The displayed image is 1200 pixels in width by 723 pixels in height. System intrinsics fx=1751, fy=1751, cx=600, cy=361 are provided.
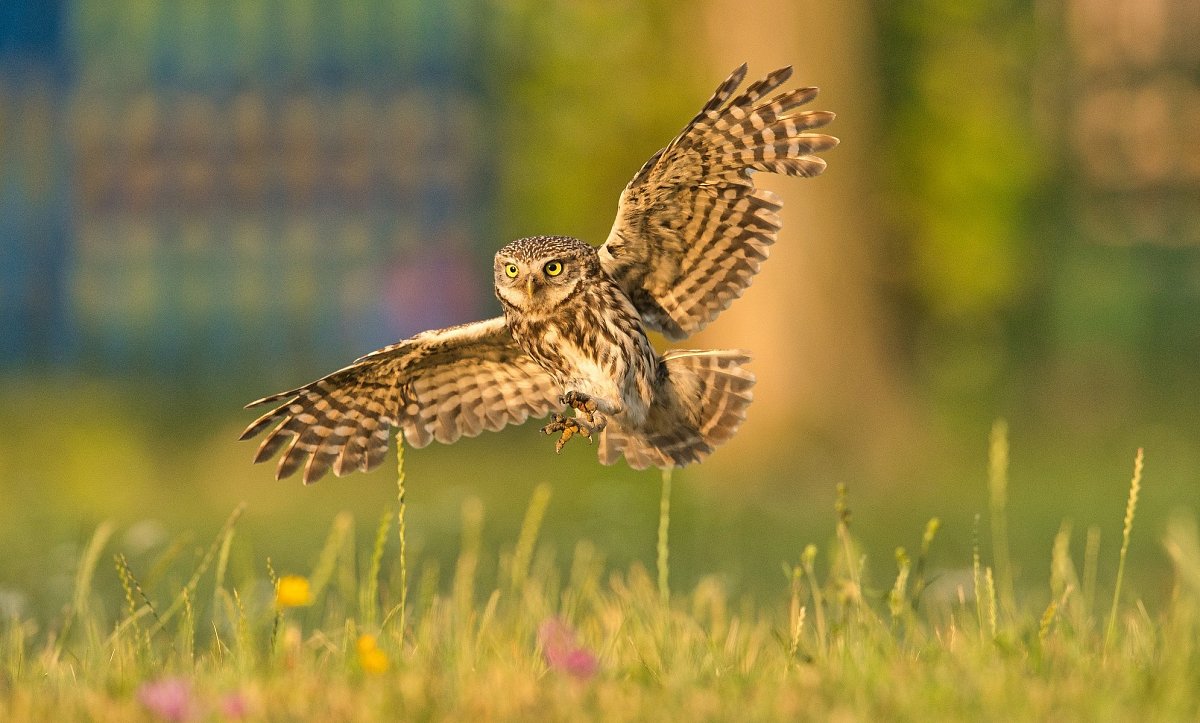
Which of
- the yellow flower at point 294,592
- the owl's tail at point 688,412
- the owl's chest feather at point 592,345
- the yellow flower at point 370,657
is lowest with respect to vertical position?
the yellow flower at point 370,657

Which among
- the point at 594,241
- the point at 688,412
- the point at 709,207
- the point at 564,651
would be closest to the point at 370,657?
the point at 564,651

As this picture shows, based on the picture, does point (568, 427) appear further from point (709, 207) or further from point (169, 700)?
point (169, 700)

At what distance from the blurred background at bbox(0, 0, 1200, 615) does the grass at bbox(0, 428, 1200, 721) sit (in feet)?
7.49

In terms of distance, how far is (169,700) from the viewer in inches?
144

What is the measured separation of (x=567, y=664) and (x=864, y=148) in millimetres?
6927

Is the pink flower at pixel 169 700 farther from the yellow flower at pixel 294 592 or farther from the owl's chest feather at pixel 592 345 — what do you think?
the owl's chest feather at pixel 592 345

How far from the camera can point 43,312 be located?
51.0 feet

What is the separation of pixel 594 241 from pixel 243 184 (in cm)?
351

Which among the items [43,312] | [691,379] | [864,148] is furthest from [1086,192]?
[691,379]

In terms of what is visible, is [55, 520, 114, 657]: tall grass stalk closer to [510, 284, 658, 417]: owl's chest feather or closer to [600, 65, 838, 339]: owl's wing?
[510, 284, 658, 417]: owl's chest feather

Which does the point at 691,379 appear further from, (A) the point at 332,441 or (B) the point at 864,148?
(B) the point at 864,148

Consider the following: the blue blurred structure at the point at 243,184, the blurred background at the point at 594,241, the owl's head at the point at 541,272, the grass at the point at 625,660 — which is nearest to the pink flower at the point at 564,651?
the grass at the point at 625,660

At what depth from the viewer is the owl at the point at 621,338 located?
435 cm

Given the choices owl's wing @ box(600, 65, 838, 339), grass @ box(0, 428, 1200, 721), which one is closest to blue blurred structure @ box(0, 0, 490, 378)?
grass @ box(0, 428, 1200, 721)
